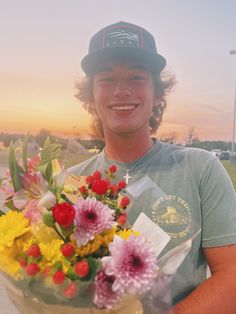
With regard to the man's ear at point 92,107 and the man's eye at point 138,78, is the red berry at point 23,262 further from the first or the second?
the man's ear at point 92,107

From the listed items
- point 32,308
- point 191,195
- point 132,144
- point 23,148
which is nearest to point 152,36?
point 132,144

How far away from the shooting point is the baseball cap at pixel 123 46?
2074 millimetres

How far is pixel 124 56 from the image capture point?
2070 millimetres

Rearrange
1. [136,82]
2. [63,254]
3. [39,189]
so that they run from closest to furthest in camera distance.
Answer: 1. [63,254]
2. [39,189]
3. [136,82]

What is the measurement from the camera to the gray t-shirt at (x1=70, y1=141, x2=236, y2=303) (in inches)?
70.2

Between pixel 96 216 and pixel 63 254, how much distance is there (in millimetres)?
137

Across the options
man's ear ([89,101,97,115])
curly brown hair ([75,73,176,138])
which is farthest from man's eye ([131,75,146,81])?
man's ear ([89,101,97,115])

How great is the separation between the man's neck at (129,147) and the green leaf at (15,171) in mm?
887

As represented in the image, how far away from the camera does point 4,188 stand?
1.39m

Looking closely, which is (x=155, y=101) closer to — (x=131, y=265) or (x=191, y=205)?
(x=191, y=205)

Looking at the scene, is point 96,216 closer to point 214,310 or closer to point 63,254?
point 63,254

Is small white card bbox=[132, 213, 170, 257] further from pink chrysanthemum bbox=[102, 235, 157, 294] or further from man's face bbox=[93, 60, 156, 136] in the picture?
man's face bbox=[93, 60, 156, 136]

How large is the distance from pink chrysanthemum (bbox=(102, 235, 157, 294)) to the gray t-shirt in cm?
53

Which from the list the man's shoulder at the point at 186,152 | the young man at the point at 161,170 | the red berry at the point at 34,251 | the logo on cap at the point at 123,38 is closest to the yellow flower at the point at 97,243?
the red berry at the point at 34,251
